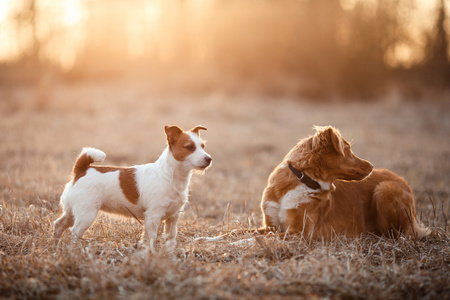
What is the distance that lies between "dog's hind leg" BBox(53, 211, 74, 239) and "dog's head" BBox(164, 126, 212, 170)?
1.29 m

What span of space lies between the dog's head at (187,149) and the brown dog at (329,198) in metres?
0.95

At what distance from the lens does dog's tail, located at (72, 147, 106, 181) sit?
416 cm

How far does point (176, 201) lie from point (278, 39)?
21.2 m

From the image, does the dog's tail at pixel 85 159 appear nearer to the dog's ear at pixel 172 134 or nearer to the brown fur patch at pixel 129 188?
the brown fur patch at pixel 129 188

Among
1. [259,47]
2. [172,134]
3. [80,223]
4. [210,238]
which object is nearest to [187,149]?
[172,134]

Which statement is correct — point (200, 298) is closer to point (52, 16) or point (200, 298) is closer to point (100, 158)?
point (100, 158)

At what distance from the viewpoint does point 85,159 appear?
420cm

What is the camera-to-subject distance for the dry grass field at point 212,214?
305cm

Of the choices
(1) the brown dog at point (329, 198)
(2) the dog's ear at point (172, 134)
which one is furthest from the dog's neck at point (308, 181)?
(2) the dog's ear at point (172, 134)

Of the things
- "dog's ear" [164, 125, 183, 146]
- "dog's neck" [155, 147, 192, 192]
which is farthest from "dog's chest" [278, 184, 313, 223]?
"dog's ear" [164, 125, 183, 146]

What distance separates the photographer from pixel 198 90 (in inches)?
787

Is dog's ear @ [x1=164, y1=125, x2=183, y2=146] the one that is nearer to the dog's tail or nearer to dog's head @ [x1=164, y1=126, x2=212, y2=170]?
dog's head @ [x1=164, y1=126, x2=212, y2=170]

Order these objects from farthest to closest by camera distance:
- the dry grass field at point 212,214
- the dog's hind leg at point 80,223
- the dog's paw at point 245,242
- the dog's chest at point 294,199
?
the dog's chest at point 294,199, the dog's paw at point 245,242, the dog's hind leg at point 80,223, the dry grass field at point 212,214

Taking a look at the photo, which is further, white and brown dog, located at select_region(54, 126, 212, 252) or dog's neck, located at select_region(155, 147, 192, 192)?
dog's neck, located at select_region(155, 147, 192, 192)
